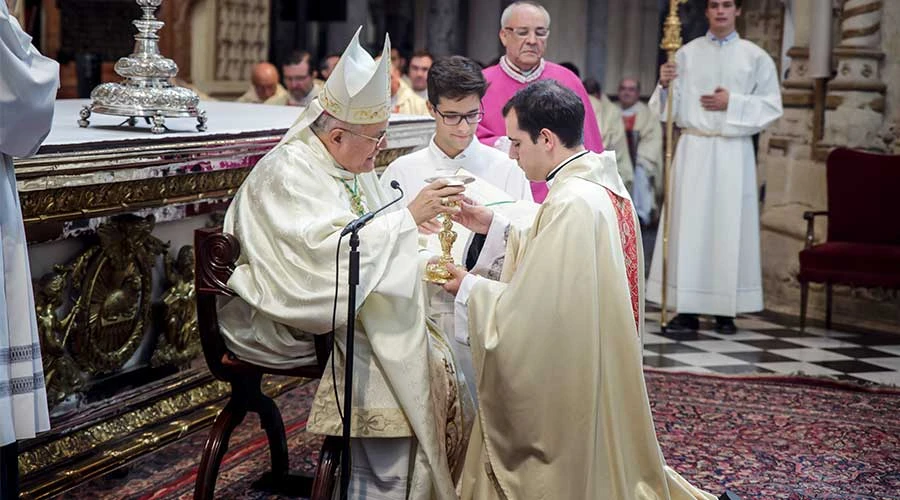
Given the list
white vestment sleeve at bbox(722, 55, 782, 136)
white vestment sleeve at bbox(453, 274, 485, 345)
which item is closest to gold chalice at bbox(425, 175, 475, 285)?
white vestment sleeve at bbox(453, 274, 485, 345)

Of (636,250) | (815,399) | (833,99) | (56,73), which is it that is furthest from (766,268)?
(56,73)

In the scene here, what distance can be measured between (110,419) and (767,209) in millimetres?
5937

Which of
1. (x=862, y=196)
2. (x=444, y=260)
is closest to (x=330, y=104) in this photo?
(x=444, y=260)

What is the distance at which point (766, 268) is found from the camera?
9391 mm

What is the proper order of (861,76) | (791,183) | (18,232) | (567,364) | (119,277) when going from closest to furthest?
1. (18,232)
2. (567,364)
3. (119,277)
4. (861,76)
5. (791,183)

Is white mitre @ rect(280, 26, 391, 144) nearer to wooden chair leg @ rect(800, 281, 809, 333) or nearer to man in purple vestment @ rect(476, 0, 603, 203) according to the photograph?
man in purple vestment @ rect(476, 0, 603, 203)

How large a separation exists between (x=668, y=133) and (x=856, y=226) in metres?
1.40

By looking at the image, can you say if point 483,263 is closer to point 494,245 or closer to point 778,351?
point 494,245

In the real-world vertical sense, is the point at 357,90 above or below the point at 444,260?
above

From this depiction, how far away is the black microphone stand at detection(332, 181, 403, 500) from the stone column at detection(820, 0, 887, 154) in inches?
222

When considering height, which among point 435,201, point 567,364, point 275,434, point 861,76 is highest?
point 861,76

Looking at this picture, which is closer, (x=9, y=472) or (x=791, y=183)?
(x=9, y=472)

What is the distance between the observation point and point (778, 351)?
7555 millimetres

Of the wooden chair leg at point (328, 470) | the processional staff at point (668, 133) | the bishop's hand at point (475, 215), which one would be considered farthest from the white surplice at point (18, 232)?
the processional staff at point (668, 133)
